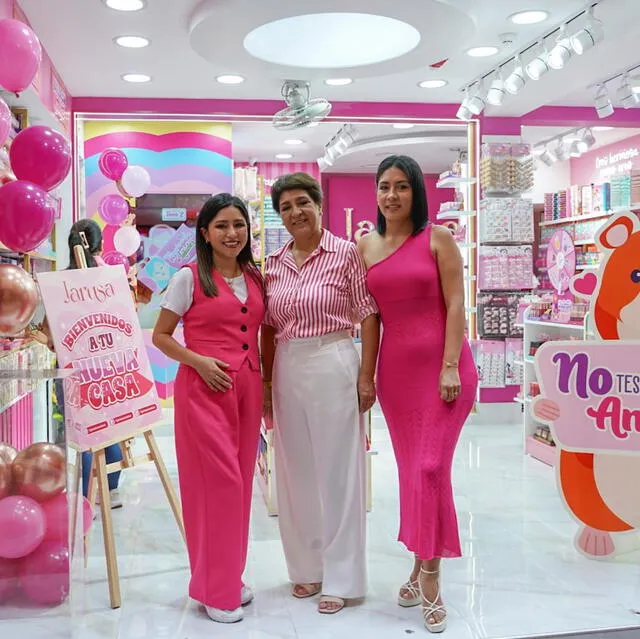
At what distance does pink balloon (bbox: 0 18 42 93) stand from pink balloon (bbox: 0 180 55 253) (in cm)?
44

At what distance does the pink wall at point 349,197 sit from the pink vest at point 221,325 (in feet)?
26.3

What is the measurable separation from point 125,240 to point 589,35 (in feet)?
12.1

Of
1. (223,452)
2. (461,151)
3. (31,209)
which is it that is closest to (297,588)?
(223,452)

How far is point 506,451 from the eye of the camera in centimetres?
548

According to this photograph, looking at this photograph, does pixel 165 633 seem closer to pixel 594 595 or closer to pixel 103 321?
pixel 103 321

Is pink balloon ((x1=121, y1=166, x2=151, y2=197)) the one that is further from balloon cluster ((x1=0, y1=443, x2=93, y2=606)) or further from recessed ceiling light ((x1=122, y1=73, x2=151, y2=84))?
balloon cluster ((x1=0, y1=443, x2=93, y2=606))

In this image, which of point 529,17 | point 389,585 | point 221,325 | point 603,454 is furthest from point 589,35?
point 389,585

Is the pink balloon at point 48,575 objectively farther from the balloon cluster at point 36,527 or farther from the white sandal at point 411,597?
the white sandal at point 411,597

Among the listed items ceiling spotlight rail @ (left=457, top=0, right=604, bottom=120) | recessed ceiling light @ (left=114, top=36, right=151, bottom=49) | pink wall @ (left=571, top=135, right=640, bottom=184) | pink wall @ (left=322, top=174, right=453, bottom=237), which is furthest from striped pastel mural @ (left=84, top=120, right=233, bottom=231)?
pink wall @ (left=571, top=135, right=640, bottom=184)

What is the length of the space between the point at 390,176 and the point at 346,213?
7.97m

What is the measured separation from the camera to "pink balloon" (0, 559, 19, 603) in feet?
7.34

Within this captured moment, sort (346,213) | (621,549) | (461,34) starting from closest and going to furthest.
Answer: (621,549) → (461,34) → (346,213)

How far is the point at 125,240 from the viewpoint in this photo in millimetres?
6070

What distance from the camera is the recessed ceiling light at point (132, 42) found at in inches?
188
